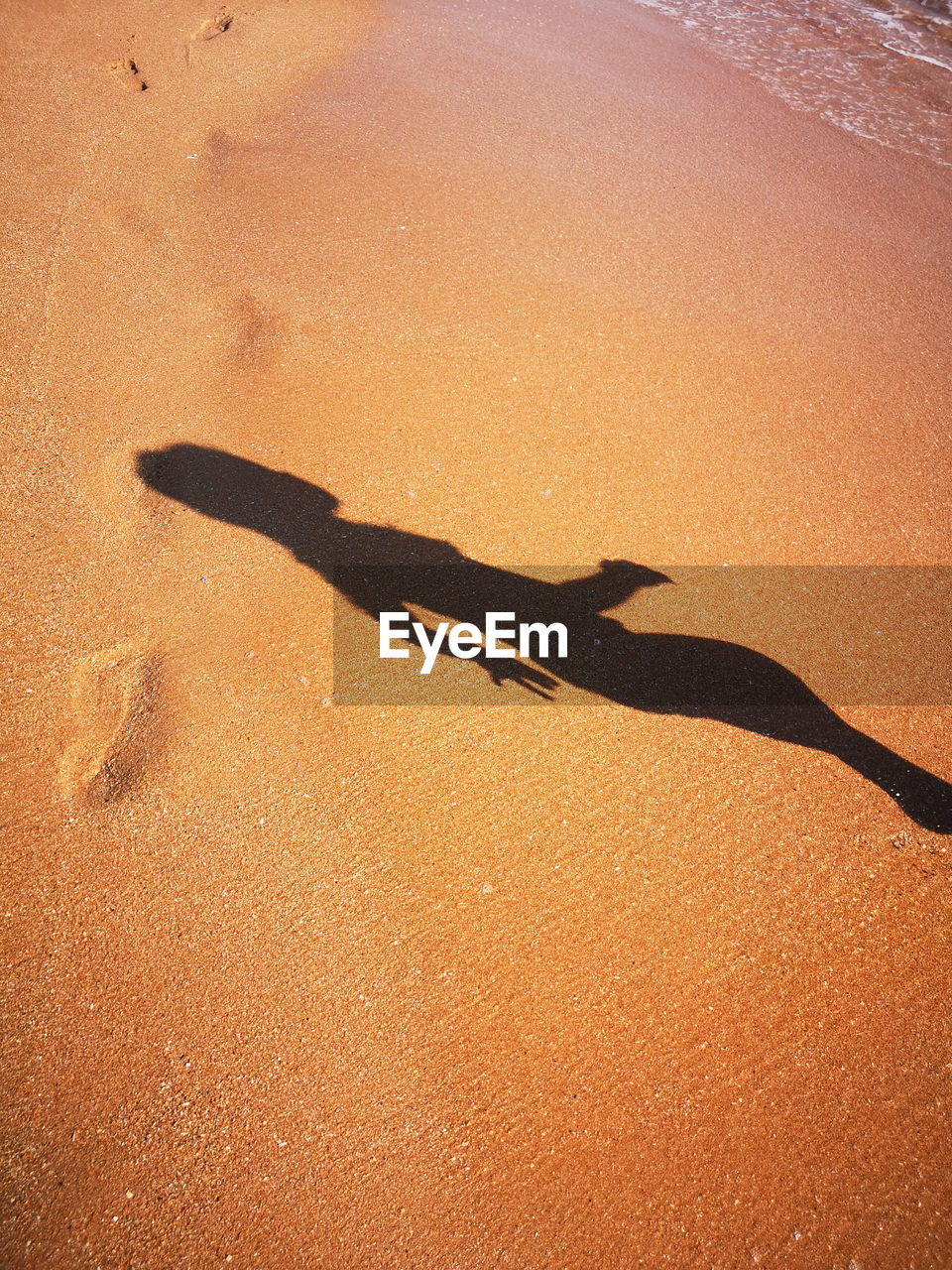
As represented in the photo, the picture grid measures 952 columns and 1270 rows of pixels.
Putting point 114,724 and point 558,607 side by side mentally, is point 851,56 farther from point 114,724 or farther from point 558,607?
point 114,724

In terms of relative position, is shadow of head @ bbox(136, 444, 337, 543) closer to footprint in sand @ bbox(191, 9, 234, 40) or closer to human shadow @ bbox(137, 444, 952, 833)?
human shadow @ bbox(137, 444, 952, 833)

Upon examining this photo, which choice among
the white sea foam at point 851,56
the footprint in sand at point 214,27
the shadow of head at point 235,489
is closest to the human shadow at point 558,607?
the shadow of head at point 235,489

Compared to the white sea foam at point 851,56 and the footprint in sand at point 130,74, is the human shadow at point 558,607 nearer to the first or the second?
the footprint in sand at point 130,74

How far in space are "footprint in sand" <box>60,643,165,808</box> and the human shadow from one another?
3.82ft

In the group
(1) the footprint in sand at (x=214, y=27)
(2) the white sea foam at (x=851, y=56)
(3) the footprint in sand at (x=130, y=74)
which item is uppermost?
(2) the white sea foam at (x=851, y=56)

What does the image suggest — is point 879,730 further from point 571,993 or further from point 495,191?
point 495,191

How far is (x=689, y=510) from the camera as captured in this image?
17.4 ft

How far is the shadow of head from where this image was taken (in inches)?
195

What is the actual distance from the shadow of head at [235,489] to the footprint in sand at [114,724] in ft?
3.68

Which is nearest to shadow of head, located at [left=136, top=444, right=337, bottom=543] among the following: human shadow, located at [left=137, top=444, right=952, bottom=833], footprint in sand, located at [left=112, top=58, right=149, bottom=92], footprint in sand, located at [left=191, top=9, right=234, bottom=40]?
human shadow, located at [left=137, top=444, right=952, bottom=833]

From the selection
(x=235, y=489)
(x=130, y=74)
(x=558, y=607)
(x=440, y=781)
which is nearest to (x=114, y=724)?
(x=440, y=781)

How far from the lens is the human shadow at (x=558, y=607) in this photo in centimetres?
429

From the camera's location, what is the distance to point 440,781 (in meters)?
3.95

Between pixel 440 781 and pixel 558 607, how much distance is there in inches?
53.8
